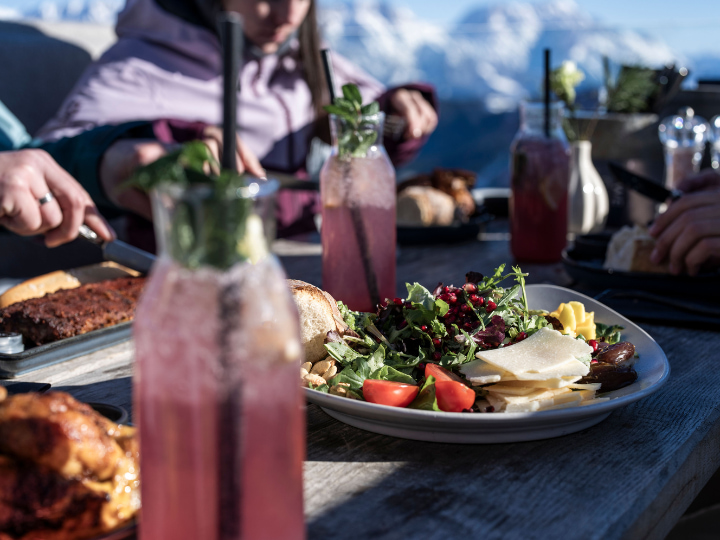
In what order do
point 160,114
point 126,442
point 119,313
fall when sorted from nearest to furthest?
point 126,442 < point 119,313 < point 160,114

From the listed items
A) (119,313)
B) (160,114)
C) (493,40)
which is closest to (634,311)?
(119,313)

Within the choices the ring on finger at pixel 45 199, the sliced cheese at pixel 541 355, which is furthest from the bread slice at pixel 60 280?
the sliced cheese at pixel 541 355

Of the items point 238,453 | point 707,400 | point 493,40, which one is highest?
point 493,40

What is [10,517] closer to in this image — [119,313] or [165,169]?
[165,169]

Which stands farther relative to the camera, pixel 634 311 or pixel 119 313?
pixel 634 311

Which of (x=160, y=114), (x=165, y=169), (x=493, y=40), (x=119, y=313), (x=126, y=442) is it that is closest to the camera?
(x=165, y=169)

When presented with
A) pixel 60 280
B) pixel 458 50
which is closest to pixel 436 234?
pixel 60 280

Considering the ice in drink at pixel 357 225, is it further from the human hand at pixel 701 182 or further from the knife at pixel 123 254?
the human hand at pixel 701 182

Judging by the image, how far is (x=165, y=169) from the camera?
1.32ft

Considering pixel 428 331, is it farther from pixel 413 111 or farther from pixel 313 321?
pixel 413 111

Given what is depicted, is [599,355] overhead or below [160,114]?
below

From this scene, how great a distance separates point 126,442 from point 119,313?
0.57m

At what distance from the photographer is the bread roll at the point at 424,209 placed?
2004 mm

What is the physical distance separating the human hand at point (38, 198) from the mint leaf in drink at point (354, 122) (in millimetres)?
542
